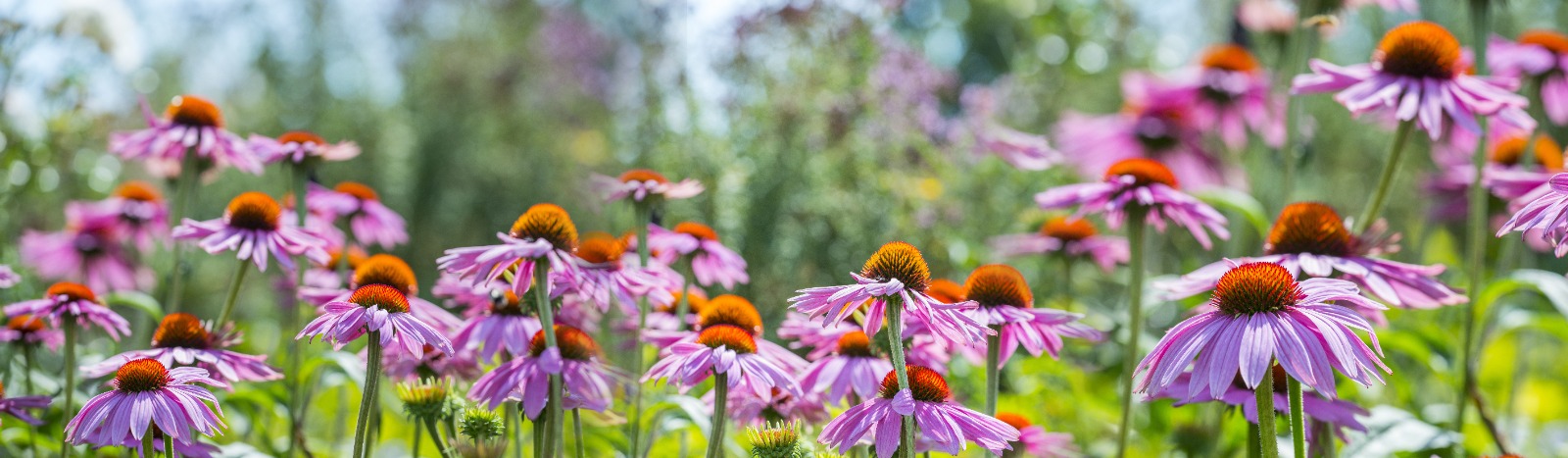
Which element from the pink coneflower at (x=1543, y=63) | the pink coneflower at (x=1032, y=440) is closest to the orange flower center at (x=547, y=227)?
the pink coneflower at (x=1032, y=440)

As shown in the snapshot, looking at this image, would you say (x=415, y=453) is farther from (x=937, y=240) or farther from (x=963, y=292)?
(x=937, y=240)

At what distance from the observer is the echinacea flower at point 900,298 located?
3.94 ft

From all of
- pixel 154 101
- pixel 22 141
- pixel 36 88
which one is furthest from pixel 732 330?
pixel 154 101

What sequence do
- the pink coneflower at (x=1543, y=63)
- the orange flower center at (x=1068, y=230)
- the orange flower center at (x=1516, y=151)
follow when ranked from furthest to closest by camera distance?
the orange flower center at (x=1516, y=151) < the orange flower center at (x=1068, y=230) < the pink coneflower at (x=1543, y=63)

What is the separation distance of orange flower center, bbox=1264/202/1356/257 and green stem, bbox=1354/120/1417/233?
9.6 inches

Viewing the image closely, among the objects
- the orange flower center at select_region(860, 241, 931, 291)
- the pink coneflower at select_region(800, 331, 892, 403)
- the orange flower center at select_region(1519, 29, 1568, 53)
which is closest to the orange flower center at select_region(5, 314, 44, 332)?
the pink coneflower at select_region(800, 331, 892, 403)

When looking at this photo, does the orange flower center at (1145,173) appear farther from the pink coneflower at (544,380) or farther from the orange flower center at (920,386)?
the pink coneflower at (544,380)

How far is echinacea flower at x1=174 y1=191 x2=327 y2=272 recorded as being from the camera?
1.68m

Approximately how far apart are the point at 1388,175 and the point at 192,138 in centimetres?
214

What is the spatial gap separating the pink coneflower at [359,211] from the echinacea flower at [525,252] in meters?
0.89

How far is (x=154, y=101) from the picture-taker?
292 inches

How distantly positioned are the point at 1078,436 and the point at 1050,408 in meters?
0.12

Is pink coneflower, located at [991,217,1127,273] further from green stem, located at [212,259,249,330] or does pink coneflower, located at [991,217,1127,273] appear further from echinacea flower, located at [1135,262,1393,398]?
green stem, located at [212,259,249,330]

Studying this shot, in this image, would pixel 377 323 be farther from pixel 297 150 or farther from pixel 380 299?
pixel 297 150
